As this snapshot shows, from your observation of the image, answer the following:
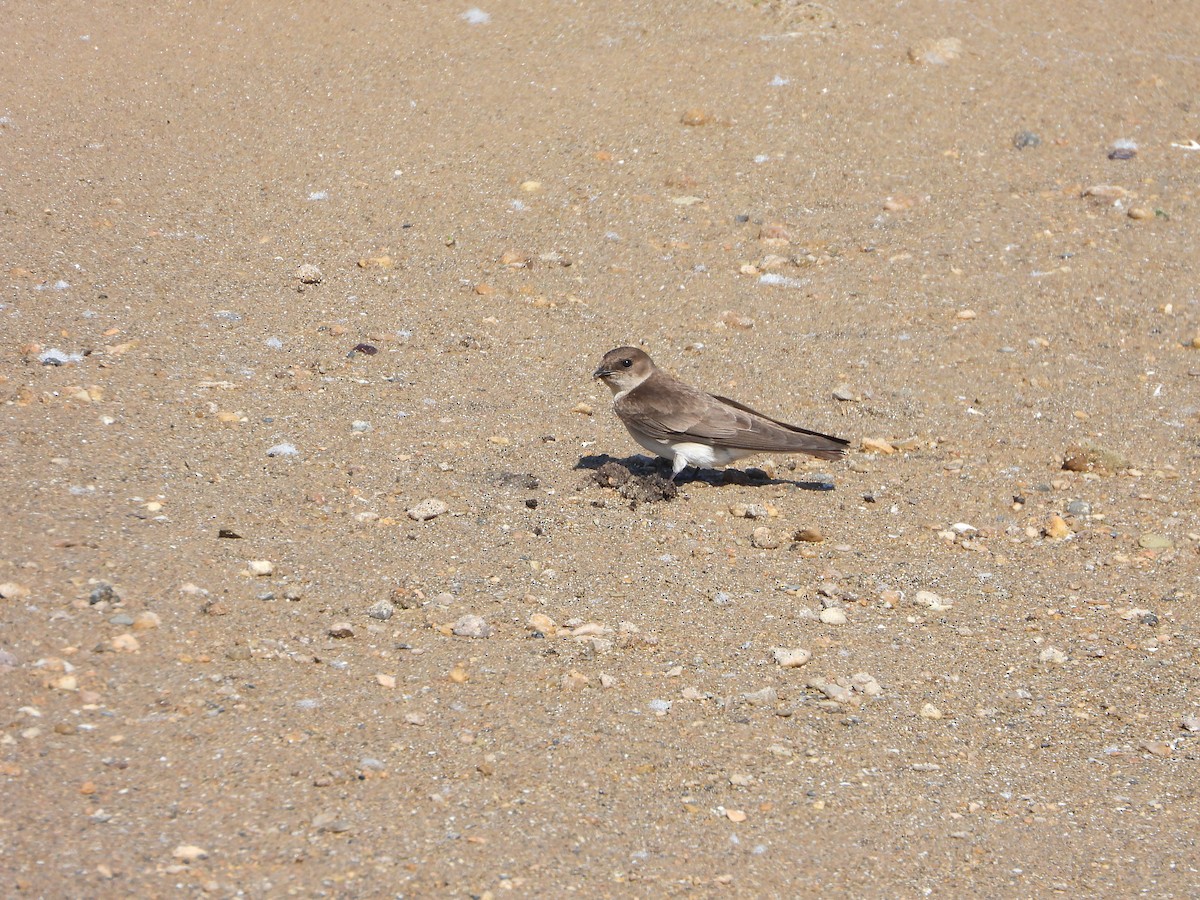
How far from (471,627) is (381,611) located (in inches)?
14.1

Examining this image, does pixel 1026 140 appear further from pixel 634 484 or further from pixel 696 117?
pixel 634 484

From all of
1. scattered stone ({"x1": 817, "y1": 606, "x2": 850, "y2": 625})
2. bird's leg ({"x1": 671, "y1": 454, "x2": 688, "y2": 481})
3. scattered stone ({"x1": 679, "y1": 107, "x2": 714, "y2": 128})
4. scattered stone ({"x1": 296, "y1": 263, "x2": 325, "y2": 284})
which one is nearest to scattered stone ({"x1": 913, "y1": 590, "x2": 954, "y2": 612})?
scattered stone ({"x1": 817, "y1": 606, "x2": 850, "y2": 625})

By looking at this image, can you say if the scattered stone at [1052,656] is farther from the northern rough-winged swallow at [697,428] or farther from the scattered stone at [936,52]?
the scattered stone at [936,52]

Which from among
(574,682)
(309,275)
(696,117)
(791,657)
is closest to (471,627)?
(574,682)

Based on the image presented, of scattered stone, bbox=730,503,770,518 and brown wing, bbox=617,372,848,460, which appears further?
brown wing, bbox=617,372,848,460

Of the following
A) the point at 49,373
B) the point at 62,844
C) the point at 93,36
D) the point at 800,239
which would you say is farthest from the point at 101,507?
the point at 93,36

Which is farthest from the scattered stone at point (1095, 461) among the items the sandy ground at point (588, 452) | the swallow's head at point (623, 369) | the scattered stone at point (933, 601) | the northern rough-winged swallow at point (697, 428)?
the swallow's head at point (623, 369)

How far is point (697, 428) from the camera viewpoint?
6.69 metres

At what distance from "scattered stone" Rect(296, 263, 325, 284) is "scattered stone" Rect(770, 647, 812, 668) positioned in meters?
4.39

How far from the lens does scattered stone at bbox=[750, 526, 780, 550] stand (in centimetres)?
611

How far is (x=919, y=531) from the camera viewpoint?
6312 millimetres

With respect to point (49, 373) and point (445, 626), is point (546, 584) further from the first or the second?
point (49, 373)

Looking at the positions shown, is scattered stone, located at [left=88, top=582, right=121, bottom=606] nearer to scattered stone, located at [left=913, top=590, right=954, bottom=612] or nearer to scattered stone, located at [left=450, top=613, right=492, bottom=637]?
scattered stone, located at [left=450, top=613, right=492, bottom=637]

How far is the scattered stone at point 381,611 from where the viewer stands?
203 inches
